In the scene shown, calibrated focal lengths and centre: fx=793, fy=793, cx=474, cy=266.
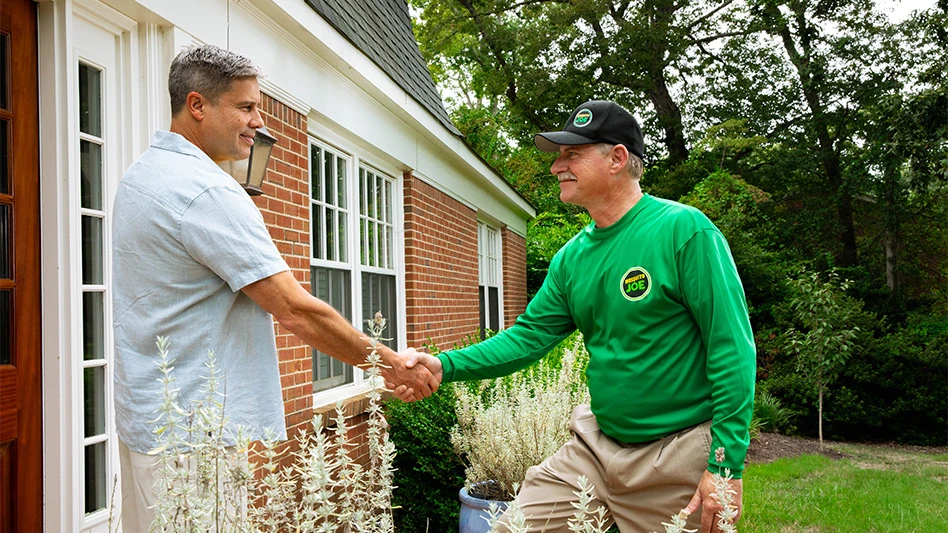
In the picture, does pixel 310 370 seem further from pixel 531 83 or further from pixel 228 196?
pixel 531 83

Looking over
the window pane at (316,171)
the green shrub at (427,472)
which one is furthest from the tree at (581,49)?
the green shrub at (427,472)

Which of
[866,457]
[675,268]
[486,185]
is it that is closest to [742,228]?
[866,457]

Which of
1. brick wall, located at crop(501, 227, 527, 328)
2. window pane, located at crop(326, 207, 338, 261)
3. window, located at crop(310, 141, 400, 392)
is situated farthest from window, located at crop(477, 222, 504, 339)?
window pane, located at crop(326, 207, 338, 261)

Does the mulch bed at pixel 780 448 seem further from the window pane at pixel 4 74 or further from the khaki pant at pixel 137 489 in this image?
the window pane at pixel 4 74

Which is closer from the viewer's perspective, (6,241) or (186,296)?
(186,296)

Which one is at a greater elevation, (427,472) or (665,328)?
(665,328)

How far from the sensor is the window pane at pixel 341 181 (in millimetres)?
6281

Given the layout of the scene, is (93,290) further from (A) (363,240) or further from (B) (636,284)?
(A) (363,240)

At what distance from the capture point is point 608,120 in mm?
3389

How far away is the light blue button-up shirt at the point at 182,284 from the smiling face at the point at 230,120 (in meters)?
0.26

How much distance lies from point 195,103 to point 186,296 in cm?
68

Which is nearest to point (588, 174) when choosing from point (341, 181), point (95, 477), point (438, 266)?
point (95, 477)

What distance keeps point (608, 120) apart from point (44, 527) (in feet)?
9.27

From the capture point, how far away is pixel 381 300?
7.28 meters
